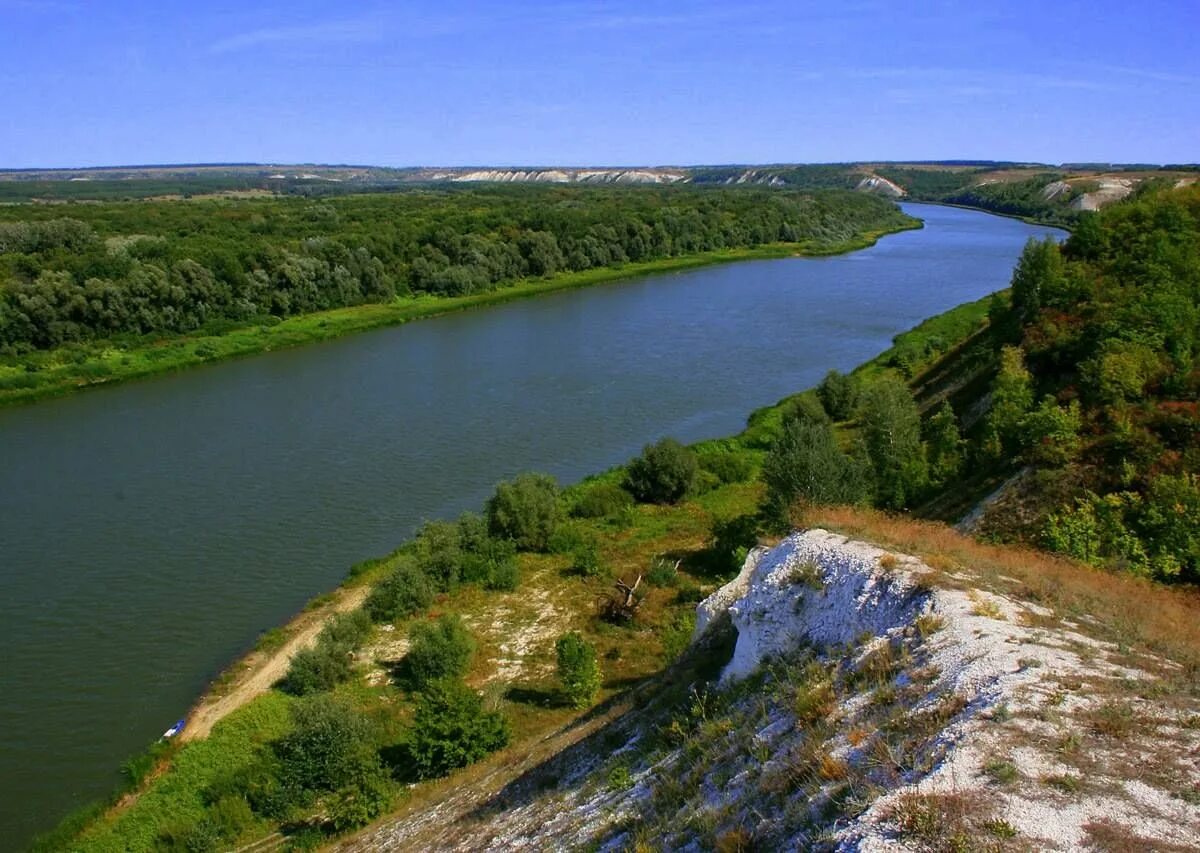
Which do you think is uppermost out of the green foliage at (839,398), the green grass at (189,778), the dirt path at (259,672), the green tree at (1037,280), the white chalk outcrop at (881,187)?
the white chalk outcrop at (881,187)

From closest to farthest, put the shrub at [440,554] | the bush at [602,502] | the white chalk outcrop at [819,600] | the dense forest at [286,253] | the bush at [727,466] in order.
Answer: the white chalk outcrop at [819,600] < the shrub at [440,554] < the bush at [602,502] < the bush at [727,466] < the dense forest at [286,253]

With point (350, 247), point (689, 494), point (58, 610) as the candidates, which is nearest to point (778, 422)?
point (689, 494)

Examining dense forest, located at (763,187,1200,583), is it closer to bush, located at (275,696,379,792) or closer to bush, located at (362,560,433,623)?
bush, located at (362,560,433,623)

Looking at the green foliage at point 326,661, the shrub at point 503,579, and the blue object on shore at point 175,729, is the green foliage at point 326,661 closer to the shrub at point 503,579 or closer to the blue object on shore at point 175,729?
the blue object on shore at point 175,729

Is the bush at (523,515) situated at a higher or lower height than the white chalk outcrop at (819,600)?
lower

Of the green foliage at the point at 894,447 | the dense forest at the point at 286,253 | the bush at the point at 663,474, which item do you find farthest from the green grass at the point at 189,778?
the dense forest at the point at 286,253

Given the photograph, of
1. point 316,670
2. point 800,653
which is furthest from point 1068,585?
point 316,670

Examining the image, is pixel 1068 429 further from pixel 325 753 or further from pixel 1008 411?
pixel 325 753

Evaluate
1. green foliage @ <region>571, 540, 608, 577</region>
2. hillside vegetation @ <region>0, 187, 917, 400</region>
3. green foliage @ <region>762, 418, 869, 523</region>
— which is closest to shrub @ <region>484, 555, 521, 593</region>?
green foliage @ <region>571, 540, 608, 577</region>
